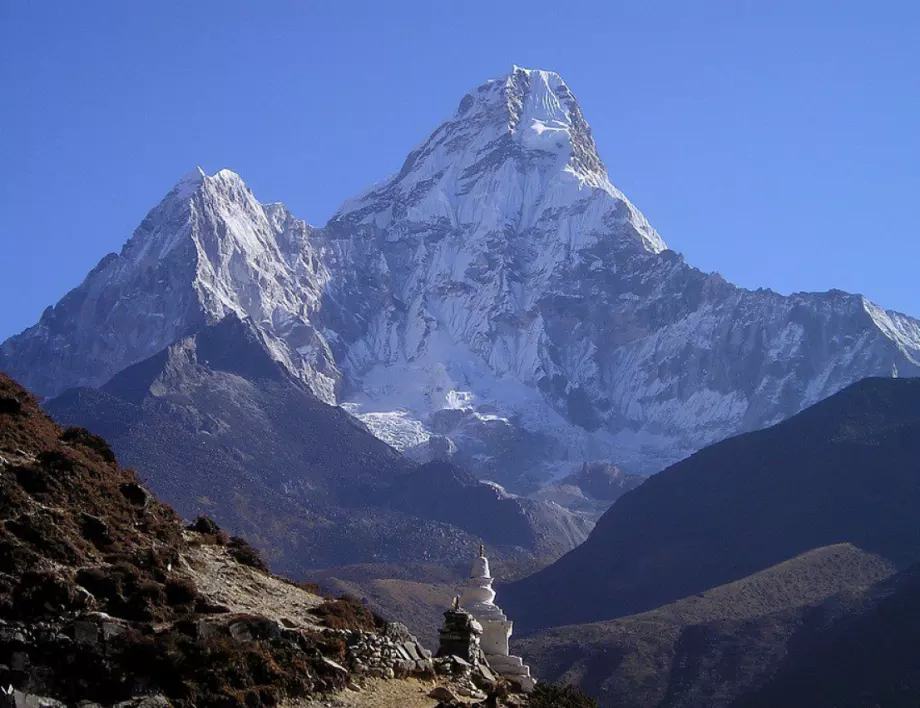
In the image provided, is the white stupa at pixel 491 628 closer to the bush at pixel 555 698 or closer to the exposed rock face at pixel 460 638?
the bush at pixel 555 698

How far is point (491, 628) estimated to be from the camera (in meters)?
46.7

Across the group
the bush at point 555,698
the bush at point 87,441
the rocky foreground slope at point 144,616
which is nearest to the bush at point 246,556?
the rocky foreground slope at point 144,616

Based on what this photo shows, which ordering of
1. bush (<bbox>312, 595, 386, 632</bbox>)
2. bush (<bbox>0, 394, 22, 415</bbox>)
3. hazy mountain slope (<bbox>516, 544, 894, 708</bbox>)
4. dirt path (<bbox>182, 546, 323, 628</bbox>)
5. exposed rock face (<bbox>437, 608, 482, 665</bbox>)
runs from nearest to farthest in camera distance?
dirt path (<bbox>182, 546, 323, 628</bbox>) → bush (<bbox>312, 595, 386, 632</bbox>) → bush (<bbox>0, 394, 22, 415</bbox>) → exposed rock face (<bbox>437, 608, 482, 665</bbox>) → hazy mountain slope (<bbox>516, 544, 894, 708</bbox>)

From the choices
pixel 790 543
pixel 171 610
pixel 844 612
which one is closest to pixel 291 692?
pixel 171 610

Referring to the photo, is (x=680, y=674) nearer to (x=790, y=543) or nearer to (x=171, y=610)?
(x=790, y=543)

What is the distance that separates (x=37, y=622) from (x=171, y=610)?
3.91 metres

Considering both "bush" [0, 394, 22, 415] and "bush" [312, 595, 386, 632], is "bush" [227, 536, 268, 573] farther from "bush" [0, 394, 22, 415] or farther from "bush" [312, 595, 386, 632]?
"bush" [0, 394, 22, 415]

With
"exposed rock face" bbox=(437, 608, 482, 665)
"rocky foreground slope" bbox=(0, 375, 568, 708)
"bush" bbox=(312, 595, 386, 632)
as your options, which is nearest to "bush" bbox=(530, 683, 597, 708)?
"rocky foreground slope" bbox=(0, 375, 568, 708)

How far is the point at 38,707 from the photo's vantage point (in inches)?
1056

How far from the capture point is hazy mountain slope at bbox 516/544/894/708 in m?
Answer: 142

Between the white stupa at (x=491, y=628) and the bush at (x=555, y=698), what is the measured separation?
3.18 ft

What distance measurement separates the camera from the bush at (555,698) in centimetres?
3875

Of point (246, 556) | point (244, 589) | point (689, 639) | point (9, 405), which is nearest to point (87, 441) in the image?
point (9, 405)

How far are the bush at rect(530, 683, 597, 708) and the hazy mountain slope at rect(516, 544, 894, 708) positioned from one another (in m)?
97.5
